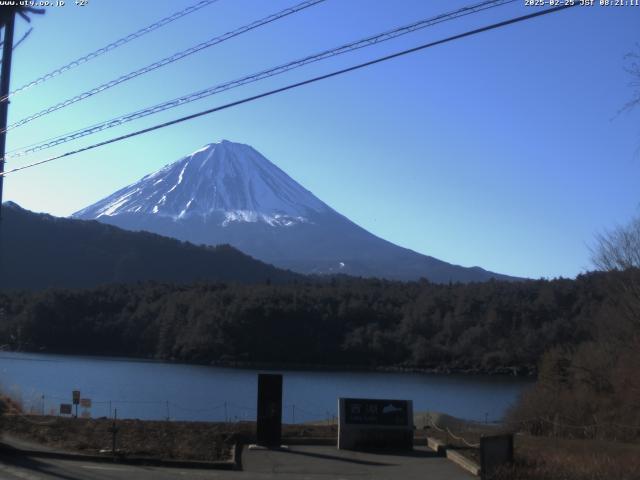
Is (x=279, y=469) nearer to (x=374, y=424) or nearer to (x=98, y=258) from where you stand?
(x=374, y=424)

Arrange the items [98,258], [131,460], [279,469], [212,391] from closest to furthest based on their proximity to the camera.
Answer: [279,469], [131,460], [212,391], [98,258]

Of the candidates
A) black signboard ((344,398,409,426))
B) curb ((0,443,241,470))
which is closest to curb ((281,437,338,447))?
black signboard ((344,398,409,426))

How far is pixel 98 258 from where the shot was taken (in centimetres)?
13475

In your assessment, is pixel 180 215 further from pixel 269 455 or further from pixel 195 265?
pixel 269 455

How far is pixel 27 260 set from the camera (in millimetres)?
126750

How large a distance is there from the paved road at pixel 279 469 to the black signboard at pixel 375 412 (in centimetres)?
96

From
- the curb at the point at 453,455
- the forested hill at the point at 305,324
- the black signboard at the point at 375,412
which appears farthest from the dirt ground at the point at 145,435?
the forested hill at the point at 305,324

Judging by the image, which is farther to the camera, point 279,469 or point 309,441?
point 309,441

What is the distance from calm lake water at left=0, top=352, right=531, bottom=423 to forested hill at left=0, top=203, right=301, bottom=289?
5699 centimetres

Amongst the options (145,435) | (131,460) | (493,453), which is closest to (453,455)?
(493,453)

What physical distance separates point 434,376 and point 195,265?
71.7 meters

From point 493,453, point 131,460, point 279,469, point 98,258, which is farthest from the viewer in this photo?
point 98,258

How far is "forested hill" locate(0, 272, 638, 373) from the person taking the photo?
82.8 meters

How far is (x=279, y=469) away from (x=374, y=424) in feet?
10.5
